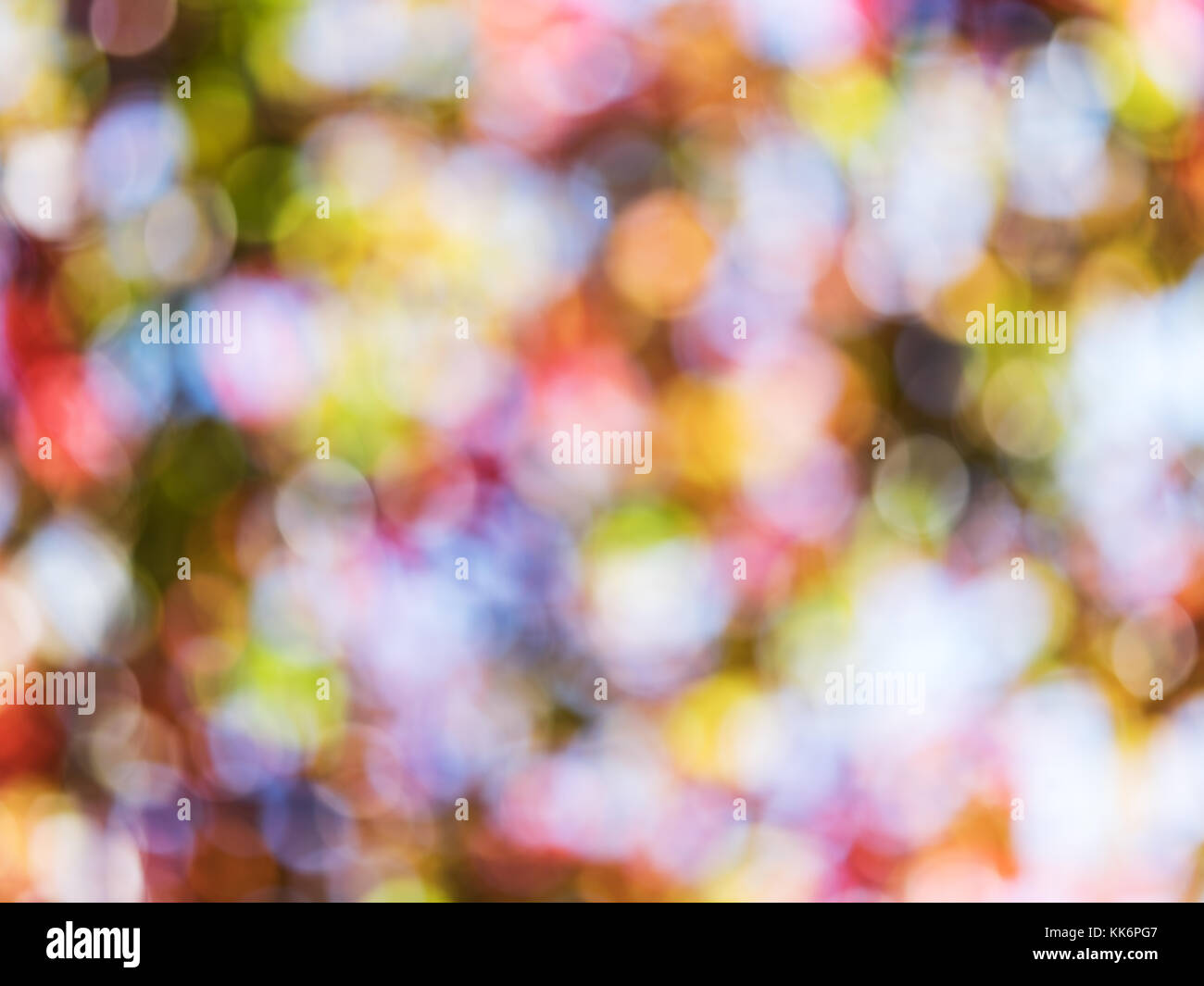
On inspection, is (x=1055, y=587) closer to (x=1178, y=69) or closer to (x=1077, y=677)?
(x=1077, y=677)

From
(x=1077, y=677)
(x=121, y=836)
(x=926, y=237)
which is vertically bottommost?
(x=121, y=836)

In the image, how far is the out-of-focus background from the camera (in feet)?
2.14

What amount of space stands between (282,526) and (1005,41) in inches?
27.2

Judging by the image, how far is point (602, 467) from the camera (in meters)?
0.65

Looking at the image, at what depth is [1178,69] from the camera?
2.16 ft

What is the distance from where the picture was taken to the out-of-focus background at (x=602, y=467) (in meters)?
0.65

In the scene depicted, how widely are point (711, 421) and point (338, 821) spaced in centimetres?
43

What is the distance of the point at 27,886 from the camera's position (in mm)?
659

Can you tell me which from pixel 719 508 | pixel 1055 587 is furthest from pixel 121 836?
pixel 1055 587

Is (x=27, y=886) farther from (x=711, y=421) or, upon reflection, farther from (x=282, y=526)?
(x=711, y=421)

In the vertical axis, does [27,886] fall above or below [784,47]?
below

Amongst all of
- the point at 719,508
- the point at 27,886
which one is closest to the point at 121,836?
the point at 27,886

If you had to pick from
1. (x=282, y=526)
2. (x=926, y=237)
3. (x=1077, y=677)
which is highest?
(x=926, y=237)
